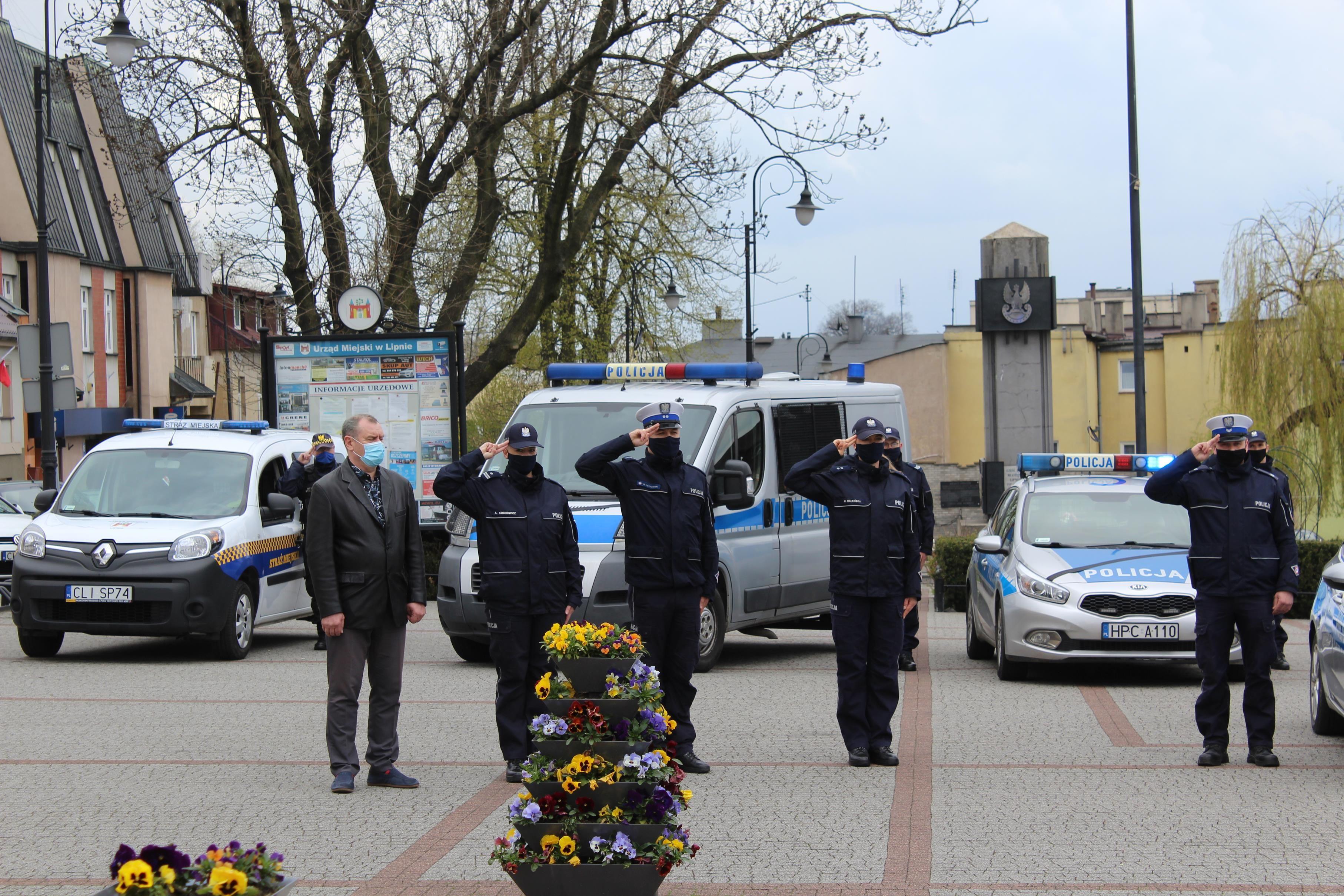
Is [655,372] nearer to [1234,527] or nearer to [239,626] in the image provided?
[239,626]

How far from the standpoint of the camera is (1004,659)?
11.9 meters

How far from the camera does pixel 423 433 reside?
59.0 ft

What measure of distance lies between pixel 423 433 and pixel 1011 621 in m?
8.55

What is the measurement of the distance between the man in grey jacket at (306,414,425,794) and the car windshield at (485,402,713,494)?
4220 mm

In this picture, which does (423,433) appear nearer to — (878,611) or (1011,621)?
(1011,621)

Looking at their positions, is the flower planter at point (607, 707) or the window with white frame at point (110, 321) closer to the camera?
the flower planter at point (607, 707)

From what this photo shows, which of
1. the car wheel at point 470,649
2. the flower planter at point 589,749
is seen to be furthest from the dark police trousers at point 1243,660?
the car wheel at point 470,649

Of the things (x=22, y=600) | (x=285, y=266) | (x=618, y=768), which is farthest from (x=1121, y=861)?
(x=285, y=266)

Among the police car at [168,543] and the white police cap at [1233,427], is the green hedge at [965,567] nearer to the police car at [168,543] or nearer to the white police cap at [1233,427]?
the police car at [168,543]

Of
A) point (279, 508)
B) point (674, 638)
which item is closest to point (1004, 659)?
point (674, 638)

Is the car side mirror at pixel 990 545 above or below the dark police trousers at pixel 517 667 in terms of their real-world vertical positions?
above

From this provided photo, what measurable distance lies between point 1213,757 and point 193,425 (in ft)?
31.8

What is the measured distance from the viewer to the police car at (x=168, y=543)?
41.5 ft

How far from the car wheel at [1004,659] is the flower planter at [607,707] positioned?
6.51m
